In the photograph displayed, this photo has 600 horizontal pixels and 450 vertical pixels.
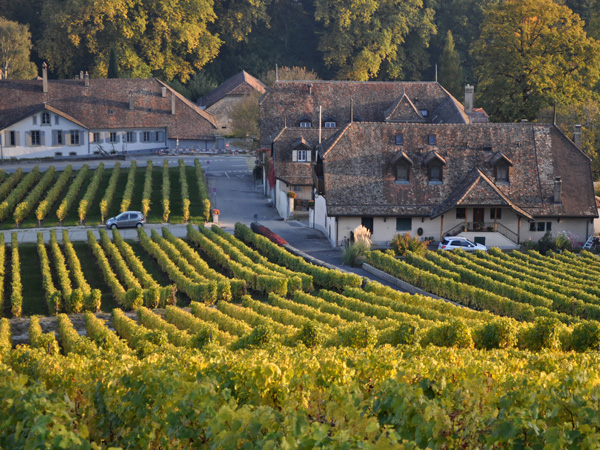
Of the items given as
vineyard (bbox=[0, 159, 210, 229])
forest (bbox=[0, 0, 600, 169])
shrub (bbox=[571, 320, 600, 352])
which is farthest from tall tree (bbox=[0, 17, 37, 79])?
shrub (bbox=[571, 320, 600, 352])

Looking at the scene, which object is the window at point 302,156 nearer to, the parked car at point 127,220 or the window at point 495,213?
the parked car at point 127,220

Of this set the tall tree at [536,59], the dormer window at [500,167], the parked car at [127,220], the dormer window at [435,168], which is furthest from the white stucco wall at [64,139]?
the dormer window at [500,167]

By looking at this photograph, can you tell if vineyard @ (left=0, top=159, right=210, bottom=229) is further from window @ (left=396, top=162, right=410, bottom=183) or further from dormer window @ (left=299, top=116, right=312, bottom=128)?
window @ (left=396, top=162, right=410, bottom=183)

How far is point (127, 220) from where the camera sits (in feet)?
189

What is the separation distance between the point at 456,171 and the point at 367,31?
167 feet

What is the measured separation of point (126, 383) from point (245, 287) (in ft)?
78.8

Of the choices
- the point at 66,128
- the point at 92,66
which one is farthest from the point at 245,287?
the point at 92,66

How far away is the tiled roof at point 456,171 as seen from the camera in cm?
5344

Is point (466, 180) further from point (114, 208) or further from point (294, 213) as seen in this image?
point (114, 208)

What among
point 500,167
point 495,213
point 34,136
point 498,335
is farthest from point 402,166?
point 34,136

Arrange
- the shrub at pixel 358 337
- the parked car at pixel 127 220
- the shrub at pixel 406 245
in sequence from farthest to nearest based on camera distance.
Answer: the parked car at pixel 127 220 < the shrub at pixel 406 245 < the shrub at pixel 358 337


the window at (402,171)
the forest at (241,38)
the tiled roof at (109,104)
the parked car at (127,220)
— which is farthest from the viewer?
the forest at (241,38)

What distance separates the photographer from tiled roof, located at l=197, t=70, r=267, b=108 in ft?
319

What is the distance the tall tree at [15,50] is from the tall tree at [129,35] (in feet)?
8.77
